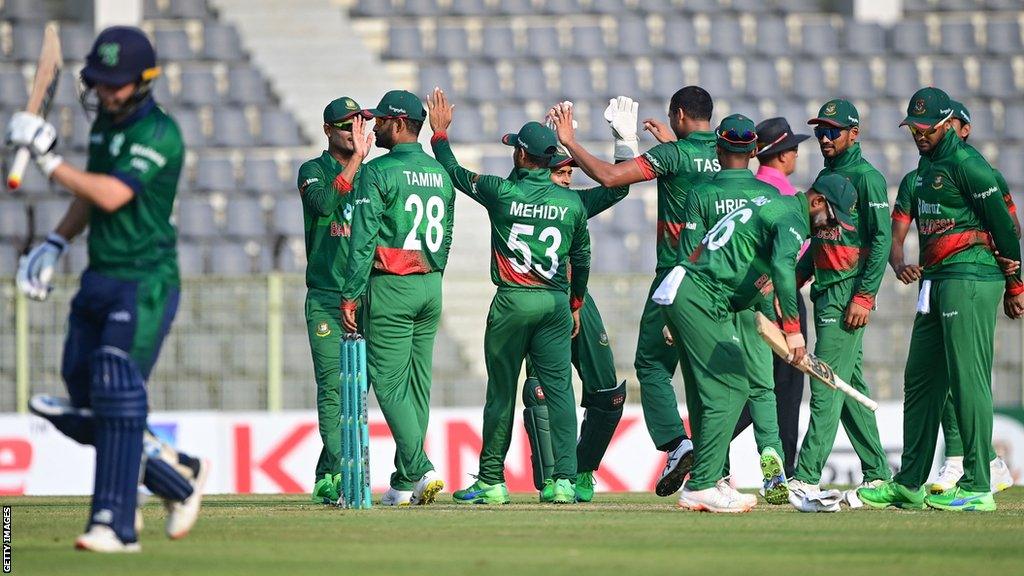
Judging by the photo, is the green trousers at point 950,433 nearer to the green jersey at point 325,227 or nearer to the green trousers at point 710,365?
the green trousers at point 710,365

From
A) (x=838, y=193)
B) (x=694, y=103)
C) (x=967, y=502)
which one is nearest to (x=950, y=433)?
(x=967, y=502)

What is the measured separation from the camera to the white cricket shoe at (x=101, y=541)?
6.86 metres

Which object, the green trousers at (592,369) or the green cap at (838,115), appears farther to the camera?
the green trousers at (592,369)

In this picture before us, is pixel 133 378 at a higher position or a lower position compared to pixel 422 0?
lower

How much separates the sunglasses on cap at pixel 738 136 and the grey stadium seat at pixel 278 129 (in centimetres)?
1155

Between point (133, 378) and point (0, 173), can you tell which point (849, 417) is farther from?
point (0, 173)

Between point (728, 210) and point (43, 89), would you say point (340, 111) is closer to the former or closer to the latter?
point (728, 210)

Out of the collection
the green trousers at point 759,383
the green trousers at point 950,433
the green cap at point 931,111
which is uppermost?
the green cap at point 931,111

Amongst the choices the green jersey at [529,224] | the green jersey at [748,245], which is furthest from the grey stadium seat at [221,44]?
the green jersey at [748,245]

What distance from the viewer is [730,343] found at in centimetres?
914

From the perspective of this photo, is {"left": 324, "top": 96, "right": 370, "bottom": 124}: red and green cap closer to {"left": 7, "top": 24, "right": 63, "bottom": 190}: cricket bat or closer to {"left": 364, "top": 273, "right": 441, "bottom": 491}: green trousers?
{"left": 364, "top": 273, "right": 441, "bottom": 491}: green trousers

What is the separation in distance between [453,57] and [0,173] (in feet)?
18.4

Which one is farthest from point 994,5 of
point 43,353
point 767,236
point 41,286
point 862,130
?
point 41,286

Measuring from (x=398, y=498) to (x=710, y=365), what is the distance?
224 centimetres
